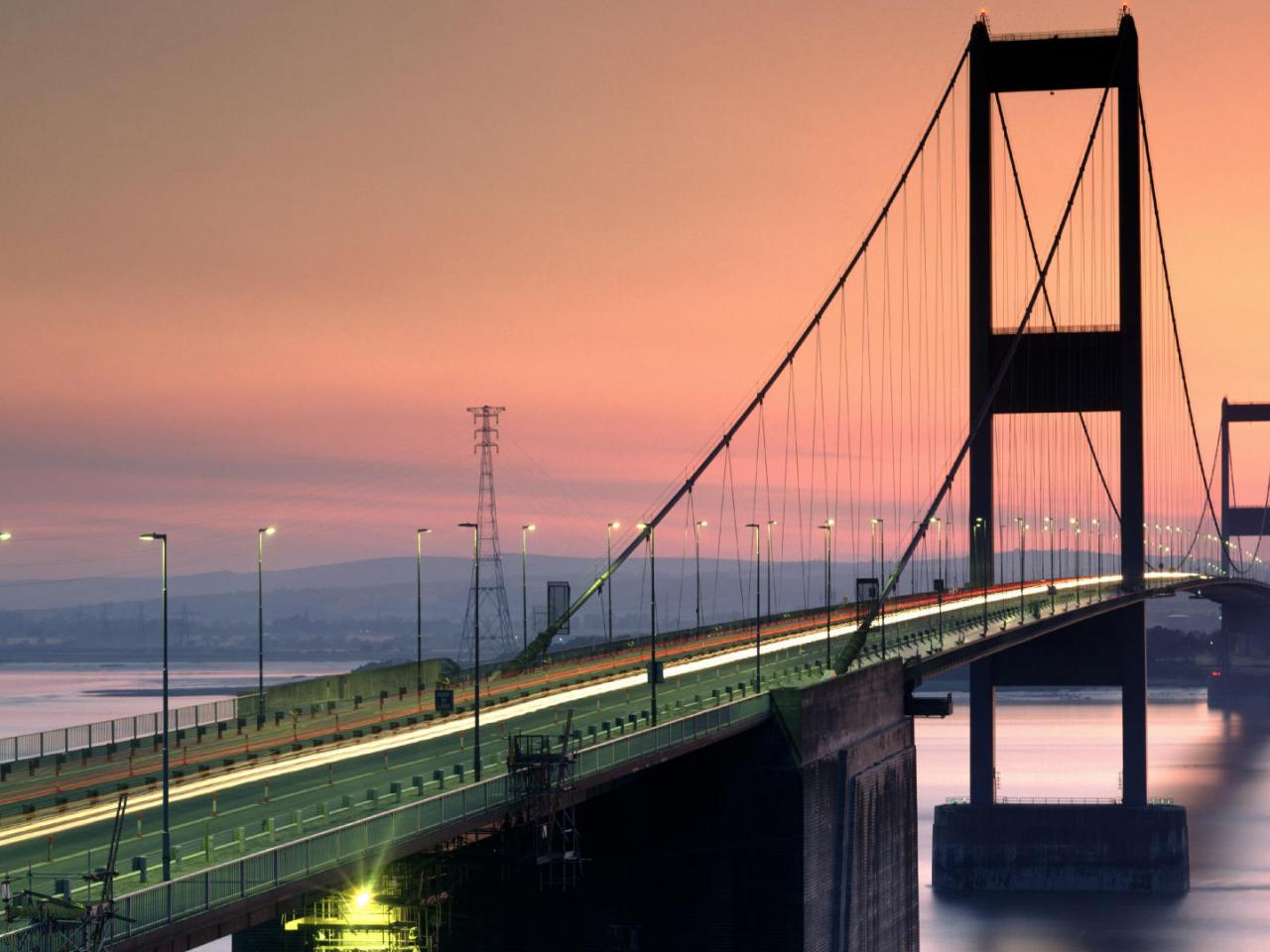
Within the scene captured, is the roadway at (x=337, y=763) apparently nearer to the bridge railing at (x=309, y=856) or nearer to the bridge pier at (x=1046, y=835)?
the bridge railing at (x=309, y=856)

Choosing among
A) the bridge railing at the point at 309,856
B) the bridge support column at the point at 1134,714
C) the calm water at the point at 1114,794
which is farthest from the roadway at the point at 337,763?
the bridge support column at the point at 1134,714

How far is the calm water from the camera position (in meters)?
83.0

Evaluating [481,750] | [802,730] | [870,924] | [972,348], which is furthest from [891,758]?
[972,348]

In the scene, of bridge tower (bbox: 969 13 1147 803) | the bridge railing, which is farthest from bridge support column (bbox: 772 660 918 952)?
bridge tower (bbox: 969 13 1147 803)

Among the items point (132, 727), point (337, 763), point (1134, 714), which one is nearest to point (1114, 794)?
point (1134, 714)

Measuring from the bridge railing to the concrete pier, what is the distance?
165 feet

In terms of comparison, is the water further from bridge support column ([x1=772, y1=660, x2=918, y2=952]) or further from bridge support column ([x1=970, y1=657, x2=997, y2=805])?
bridge support column ([x1=772, y1=660, x2=918, y2=952])

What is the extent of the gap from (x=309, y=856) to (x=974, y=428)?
6778 cm

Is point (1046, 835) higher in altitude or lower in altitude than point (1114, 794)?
higher

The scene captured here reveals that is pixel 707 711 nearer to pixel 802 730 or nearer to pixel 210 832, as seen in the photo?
pixel 802 730

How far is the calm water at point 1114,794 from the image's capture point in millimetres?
83000

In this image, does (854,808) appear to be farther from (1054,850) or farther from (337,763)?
(1054,850)

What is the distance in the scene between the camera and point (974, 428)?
3755 inches

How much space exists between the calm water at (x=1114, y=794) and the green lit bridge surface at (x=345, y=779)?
14237 mm
